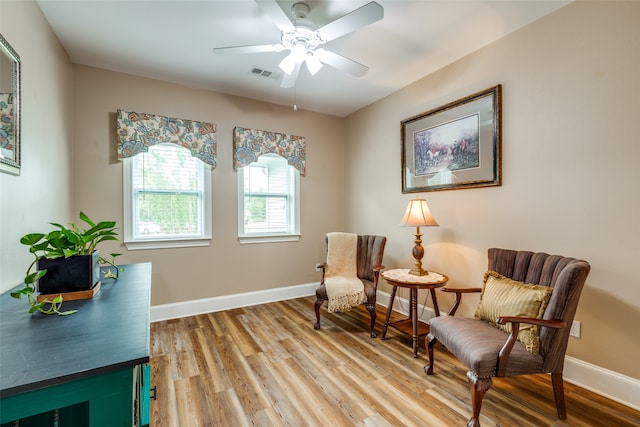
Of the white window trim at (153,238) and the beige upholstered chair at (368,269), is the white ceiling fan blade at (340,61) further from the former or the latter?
the white window trim at (153,238)

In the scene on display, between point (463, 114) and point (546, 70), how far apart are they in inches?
26.6

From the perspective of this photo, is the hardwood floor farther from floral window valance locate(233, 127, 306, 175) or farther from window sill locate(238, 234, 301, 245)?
floral window valance locate(233, 127, 306, 175)

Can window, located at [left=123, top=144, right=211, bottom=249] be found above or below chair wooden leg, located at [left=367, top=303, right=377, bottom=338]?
above

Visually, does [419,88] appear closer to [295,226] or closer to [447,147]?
[447,147]

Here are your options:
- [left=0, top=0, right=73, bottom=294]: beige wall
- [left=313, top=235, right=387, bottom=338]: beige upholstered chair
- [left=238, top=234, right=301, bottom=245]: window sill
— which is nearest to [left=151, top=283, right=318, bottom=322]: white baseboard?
[left=238, top=234, right=301, bottom=245]: window sill

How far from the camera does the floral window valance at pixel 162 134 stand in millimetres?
2996

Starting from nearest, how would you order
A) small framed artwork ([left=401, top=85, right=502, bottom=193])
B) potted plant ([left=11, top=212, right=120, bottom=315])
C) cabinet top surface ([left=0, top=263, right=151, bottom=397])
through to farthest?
cabinet top surface ([left=0, top=263, right=151, bottom=397]) → potted plant ([left=11, top=212, right=120, bottom=315]) → small framed artwork ([left=401, top=85, right=502, bottom=193])

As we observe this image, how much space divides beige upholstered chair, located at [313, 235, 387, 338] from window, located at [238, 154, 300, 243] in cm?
99

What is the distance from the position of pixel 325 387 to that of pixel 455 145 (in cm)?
243

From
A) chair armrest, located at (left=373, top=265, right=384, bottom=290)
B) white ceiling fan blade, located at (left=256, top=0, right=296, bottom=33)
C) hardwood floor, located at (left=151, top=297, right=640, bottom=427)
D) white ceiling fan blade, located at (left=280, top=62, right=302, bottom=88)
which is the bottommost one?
hardwood floor, located at (left=151, top=297, right=640, bottom=427)

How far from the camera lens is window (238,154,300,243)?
Answer: 373 centimetres

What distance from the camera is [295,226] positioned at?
4105 mm

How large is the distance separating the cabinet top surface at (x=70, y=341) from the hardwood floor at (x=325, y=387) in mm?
925

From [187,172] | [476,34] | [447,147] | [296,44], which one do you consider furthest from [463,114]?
[187,172]
